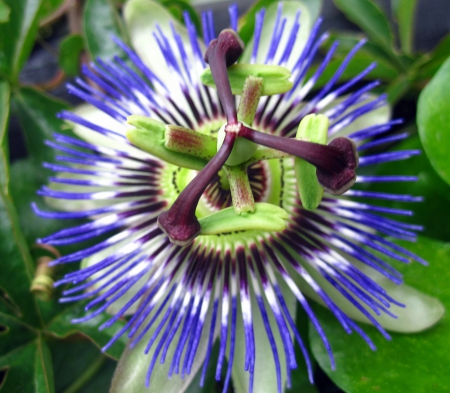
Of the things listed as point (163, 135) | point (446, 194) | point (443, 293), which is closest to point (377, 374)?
point (443, 293)

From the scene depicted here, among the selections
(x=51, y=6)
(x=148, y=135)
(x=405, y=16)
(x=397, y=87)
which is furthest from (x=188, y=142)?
(x=51, y=6)

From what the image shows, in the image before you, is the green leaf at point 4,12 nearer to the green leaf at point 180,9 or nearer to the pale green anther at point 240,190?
the green leaf at point 180,9

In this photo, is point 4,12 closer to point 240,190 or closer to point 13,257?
point 13,257

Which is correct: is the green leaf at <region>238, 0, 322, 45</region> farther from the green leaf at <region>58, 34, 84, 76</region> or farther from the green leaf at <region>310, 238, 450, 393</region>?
the green leaf at <region>310, 238, 450, 393</region>

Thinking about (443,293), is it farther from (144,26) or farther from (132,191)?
(144,26)

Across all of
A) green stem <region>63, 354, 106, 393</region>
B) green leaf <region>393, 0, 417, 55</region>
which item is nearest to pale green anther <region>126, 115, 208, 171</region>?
green stem <region>63, 354, 106, 393</region>
